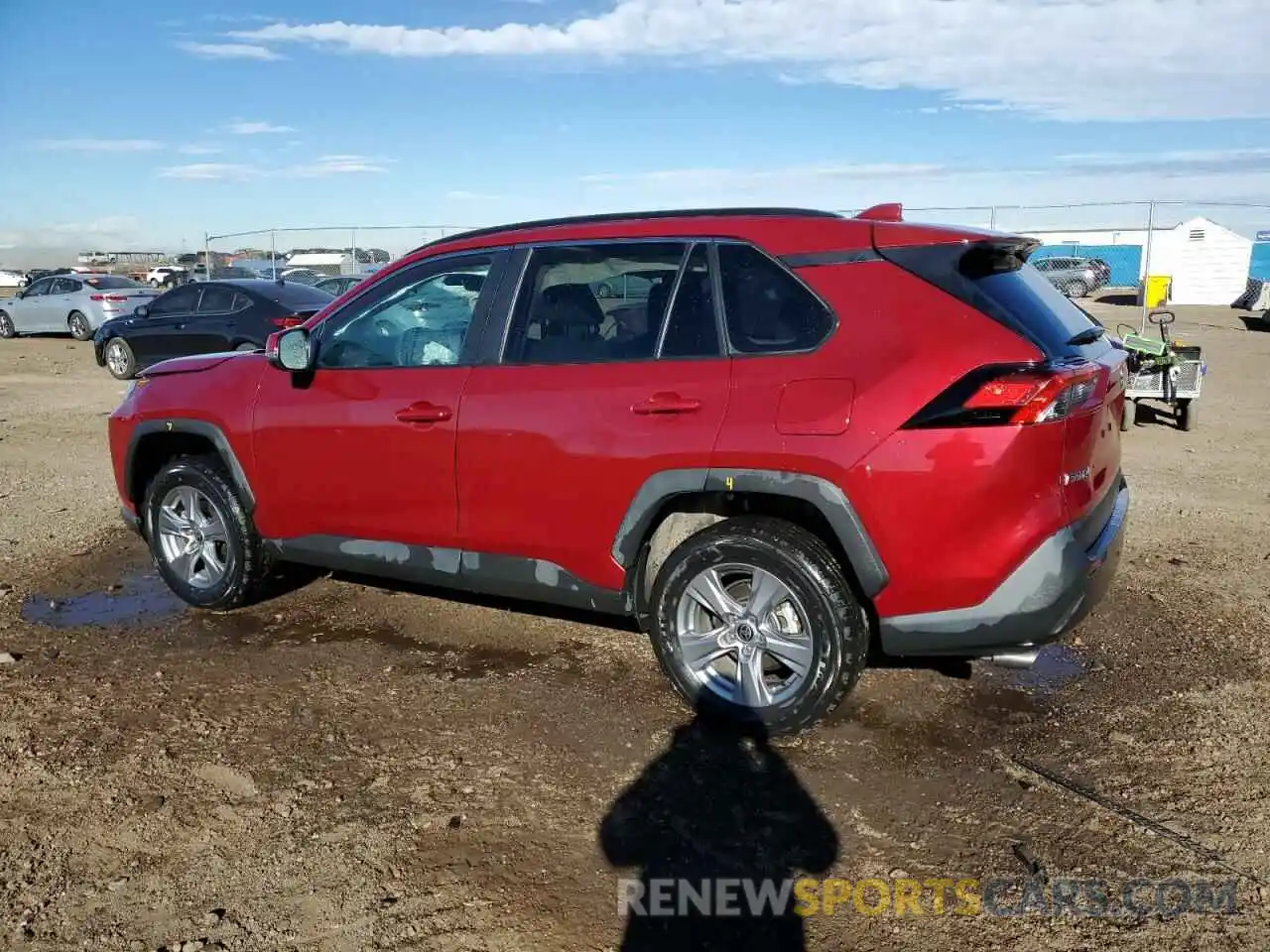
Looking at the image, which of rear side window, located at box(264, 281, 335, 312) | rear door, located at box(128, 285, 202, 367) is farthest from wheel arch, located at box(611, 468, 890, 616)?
rear door, located at box(128, 285, 202, 367)

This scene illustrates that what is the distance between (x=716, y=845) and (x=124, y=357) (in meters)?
14.6

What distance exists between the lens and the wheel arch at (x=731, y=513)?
135 inches

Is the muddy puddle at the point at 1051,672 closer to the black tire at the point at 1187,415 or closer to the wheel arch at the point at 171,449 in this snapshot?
the wheel arch at the point at 171,449

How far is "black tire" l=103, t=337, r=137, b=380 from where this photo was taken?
49.5 ft

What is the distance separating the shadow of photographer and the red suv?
253mm

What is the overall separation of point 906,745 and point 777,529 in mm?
932

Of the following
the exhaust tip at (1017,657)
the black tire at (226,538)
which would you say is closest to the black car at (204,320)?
the black tire at (226,538)

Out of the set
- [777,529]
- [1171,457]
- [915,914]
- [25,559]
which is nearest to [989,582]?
[777,529]

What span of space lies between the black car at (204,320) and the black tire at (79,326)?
20.7 ft

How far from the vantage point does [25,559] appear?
6164 mm

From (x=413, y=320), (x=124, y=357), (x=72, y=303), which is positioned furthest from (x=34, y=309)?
(x=413, y=320)

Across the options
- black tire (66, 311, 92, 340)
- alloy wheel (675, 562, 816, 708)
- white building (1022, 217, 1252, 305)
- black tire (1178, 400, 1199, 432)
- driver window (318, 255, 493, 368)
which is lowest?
alloy wheel (675, 562, 816, 708)

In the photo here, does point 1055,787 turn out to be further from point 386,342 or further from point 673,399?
point 386,342

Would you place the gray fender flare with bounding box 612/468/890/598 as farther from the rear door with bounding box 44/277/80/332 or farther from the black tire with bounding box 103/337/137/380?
the rear door with bounding box 44/277/80/332
